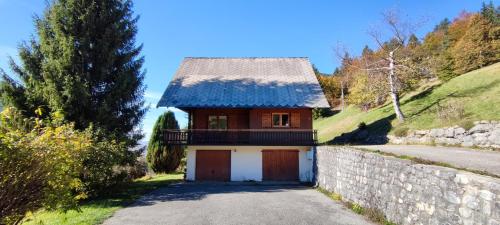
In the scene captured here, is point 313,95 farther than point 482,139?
Yes

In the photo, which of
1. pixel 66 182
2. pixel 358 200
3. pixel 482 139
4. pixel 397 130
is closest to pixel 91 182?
pixel 66 182

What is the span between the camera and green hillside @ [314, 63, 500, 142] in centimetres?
2146

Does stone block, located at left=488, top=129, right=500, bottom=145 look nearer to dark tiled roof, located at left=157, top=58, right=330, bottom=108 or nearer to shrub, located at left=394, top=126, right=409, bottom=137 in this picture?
shrub, located at left=394, top=126, right=409, bottom=137

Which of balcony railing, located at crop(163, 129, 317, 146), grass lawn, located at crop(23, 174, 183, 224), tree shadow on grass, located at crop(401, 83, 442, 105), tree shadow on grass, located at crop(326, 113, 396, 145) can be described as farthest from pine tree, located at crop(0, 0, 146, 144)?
tree shadow on grass, located at crop(401, 83, 442, 105)

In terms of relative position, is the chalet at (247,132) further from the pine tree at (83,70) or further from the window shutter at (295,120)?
the pine tree at (83,70)

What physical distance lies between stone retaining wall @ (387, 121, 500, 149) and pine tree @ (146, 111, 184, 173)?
60.0ft

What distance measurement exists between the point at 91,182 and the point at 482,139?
61.2 feet

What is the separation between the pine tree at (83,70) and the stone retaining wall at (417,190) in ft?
35.9

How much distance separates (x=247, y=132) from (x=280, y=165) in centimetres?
297

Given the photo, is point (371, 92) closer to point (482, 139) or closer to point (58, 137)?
point (482, 139)

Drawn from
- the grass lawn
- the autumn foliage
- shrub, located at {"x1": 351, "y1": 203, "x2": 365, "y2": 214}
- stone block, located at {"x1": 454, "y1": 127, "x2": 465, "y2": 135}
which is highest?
the autumn foliage

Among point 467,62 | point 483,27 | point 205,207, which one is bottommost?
point 205,207

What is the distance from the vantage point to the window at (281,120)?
2289 centimetres

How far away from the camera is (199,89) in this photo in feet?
78.8
